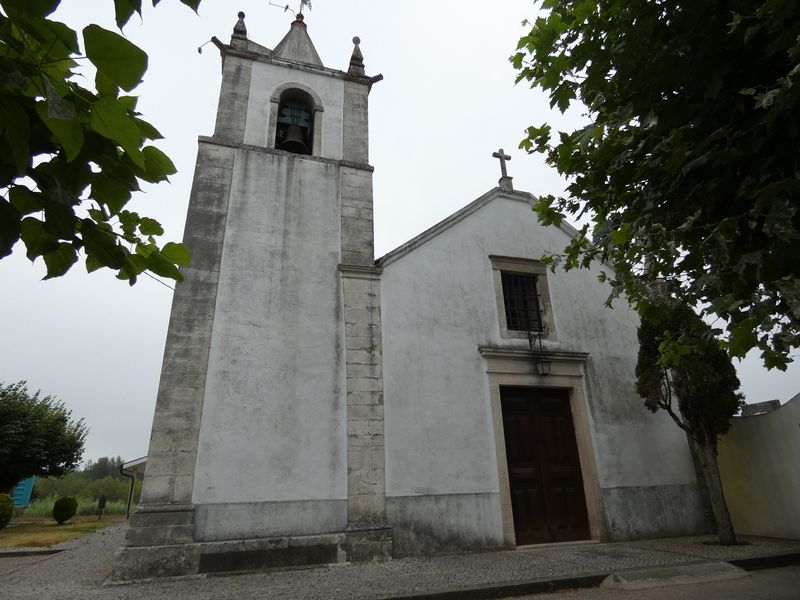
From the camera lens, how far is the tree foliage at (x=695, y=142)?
2.81 m

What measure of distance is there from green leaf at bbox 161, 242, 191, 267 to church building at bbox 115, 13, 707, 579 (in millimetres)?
6602

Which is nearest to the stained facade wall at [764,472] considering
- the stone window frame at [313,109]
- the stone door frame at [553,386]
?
the stone door frame at [553,386]

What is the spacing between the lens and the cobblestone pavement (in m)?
5.61

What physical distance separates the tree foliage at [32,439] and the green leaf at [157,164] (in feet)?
69.2

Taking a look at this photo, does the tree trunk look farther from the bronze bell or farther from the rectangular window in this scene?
the bronze bell

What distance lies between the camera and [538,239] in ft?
35.7

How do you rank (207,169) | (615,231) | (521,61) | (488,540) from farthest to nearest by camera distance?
(207,169) < (488,540) < (521,61) < (615,231)

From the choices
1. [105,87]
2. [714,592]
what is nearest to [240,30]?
[105,87]

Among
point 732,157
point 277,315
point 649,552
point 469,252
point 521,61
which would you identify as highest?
point 469,252

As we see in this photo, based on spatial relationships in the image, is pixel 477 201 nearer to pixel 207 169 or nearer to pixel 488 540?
pixel 207 169

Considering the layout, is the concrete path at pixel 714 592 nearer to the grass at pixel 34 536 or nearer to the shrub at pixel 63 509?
the grass at pixel 34 536

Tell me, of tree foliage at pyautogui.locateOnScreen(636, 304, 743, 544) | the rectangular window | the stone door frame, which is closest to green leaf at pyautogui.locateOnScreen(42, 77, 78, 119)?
the stone door frame

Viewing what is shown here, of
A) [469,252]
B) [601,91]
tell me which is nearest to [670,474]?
[469,252]

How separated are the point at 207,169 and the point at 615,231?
305 inches
